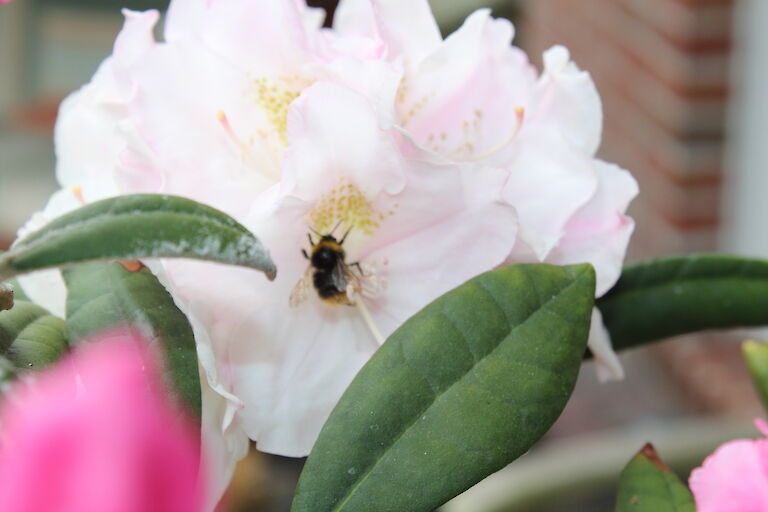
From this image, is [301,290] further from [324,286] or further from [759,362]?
[759,362]

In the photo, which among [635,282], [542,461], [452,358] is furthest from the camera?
[542,461]

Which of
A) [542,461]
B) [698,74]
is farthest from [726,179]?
[542,461]

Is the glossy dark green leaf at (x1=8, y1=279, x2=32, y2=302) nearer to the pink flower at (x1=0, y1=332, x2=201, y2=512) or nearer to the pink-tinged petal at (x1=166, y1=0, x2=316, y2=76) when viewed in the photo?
the pink-tinged petal at (x1=166, y1=0, x2=316, y2=76)

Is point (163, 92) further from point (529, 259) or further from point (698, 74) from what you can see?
point (698, 74)

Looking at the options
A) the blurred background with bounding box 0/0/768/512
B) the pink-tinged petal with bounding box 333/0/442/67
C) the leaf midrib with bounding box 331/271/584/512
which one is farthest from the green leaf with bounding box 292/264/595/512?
the blurred background with bounding box 0/0/768/512

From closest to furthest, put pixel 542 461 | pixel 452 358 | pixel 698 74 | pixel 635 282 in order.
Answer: pixel 452 358, pixel 635 282, pixel 542 461, pixel 698 74

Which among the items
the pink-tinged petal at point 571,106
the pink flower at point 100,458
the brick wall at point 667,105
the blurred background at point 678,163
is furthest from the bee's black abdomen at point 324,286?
A: the brick wall at point 667,105
